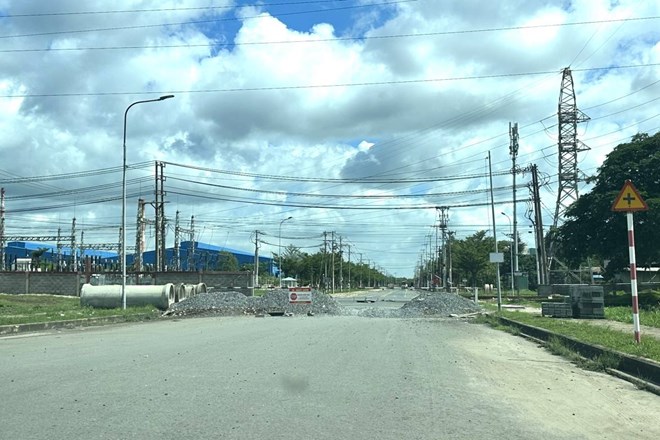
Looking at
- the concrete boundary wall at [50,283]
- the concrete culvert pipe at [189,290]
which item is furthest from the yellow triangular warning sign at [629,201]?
the concrete boundary wall at [50,283]

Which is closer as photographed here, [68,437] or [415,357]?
[68,437]

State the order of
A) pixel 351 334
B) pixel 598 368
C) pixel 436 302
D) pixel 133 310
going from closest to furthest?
pixel 598 368 < pixel 351 334 < pixel 133 310 < pixel 436 302

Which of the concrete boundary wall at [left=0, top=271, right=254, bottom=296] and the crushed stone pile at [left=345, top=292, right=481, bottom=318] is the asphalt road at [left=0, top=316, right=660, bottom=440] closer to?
the crushed stone pile at [left=345, top=292, right=481, bottom=318]

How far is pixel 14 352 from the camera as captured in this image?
46.3 ft

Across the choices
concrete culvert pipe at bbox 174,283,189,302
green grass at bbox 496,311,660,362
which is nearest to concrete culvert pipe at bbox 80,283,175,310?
concrete culvert pipe at bbox 174,283,189,302

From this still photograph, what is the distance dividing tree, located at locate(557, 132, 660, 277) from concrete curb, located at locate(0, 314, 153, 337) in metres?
27.0

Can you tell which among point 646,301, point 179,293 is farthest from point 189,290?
point 646,301

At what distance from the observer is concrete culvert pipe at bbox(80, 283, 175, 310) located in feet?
109

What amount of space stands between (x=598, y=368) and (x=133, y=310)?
964 inches

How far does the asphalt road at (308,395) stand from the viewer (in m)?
6.71

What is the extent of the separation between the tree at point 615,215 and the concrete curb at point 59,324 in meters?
27.0

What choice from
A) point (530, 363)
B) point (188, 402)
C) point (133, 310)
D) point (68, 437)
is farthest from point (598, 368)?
point (133, 310)

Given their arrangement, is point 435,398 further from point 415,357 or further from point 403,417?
point 415,357

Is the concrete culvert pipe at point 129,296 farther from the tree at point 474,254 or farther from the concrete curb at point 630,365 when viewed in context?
the tree at point 474,254
